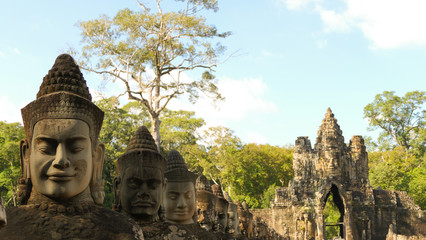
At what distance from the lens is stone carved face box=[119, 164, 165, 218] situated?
14.4 ft

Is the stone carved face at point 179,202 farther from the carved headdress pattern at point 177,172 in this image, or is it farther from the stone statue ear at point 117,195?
the stone statue ear at point 117,195

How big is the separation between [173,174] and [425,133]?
45.5 metres

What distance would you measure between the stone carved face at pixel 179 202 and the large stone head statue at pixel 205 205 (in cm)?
126

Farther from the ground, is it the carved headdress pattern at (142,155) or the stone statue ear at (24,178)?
the carved headdress pattern at (142,155)

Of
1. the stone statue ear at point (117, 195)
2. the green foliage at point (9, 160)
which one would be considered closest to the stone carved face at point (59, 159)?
the stone statue ear at point (117, 195)

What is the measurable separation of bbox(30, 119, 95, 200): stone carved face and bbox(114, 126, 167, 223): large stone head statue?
1.02 meters

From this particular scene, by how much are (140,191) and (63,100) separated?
1316mm

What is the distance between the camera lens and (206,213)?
7102mm

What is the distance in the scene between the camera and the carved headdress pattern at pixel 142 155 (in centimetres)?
452

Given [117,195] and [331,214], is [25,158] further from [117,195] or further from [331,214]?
[331,214]

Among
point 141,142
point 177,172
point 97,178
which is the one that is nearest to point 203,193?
point 177,172

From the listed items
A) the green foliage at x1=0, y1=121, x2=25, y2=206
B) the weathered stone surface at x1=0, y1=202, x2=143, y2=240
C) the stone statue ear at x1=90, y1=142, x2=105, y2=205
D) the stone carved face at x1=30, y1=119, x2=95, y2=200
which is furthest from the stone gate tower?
the stone carved face at x1=30, y1=119, x2=95, y2=200

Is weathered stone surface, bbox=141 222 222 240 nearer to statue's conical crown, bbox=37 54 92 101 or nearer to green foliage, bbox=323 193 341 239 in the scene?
statue's conical crown, bbox=37 54 92 101

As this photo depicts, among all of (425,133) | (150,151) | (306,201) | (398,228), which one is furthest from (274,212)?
(150,151)
